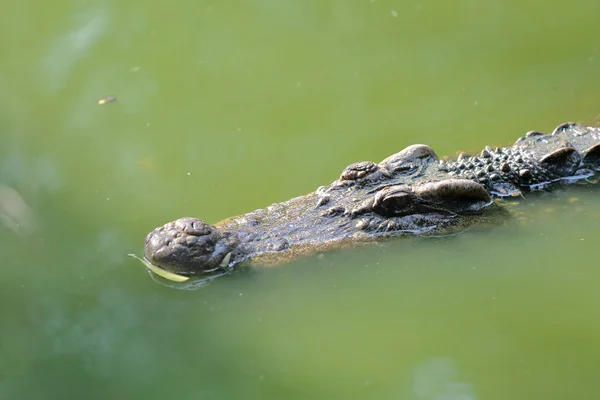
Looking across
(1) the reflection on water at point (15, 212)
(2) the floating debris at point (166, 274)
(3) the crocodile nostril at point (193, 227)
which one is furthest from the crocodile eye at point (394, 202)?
(1) the reflection on water at point (15, 212)

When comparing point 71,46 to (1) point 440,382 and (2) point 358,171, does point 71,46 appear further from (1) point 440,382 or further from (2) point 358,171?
(1) point 440,382

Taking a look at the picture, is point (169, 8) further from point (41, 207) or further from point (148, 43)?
point (41, 207)

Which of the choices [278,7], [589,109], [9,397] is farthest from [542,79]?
[9,397]

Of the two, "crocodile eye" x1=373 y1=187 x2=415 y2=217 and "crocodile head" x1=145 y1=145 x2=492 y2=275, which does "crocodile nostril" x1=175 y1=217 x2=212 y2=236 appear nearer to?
"crocodile head" x1=145 y1=145 x2=492 y2=275

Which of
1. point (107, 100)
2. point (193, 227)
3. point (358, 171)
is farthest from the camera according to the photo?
point (107, 100)

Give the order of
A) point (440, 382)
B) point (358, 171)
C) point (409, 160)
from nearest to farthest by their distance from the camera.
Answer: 1. point (440, 382)
2. point (358, 171)
3. point (409, 160)

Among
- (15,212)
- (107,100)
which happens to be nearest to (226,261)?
(15,212)

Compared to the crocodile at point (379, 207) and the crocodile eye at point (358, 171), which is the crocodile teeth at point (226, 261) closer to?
the crocodile at point (379, 207)
